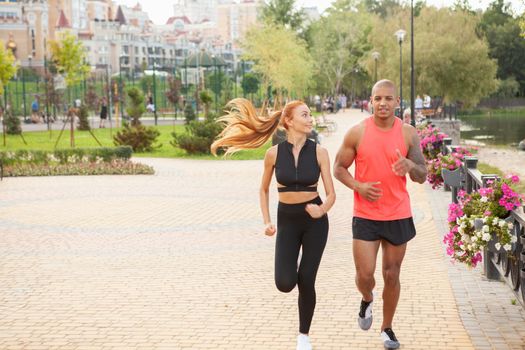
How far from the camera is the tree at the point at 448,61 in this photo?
44.3 meters

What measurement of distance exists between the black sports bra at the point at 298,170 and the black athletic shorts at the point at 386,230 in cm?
43

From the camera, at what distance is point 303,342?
561cm

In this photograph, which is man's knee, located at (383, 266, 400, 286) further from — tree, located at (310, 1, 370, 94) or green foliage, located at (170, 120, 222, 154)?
tree, located at (310, 1, 370, 94)

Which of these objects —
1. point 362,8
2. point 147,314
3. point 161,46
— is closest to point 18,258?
point 147,314

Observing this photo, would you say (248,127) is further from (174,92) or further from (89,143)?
(174,92)

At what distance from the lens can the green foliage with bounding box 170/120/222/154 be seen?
25.8m

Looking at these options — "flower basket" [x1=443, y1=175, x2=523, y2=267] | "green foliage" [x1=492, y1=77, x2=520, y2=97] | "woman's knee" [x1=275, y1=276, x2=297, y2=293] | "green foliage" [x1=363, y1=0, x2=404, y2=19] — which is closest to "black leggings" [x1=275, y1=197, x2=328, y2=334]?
"woman's knee" [x1=275, y1=276, x2=297, y2=293]

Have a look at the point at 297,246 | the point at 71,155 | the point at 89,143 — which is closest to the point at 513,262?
the point at 297,246

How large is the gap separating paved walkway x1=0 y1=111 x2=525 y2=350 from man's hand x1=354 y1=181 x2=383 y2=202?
1139 millimetres

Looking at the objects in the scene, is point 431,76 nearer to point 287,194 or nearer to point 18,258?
point 18,258

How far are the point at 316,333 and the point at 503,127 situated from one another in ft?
160

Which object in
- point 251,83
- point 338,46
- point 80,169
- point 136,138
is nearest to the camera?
point 80,169

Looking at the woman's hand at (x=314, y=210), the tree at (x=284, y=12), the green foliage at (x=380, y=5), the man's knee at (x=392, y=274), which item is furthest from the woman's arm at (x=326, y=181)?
the green foliage at (x=380, y=5)

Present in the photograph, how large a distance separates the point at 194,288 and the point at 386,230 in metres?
2.85
